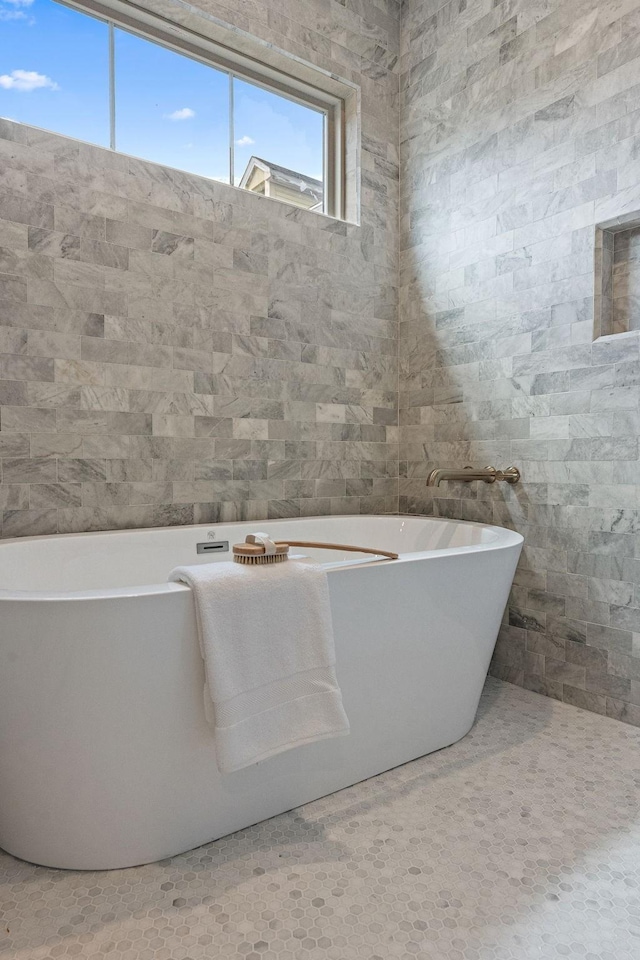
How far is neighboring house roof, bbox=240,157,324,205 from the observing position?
2869mm

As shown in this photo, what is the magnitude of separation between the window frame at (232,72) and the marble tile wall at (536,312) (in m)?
0.39

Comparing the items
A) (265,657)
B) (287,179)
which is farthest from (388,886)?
(287,179)

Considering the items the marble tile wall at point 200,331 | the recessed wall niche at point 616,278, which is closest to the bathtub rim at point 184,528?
the marble tile wall at point 200,331

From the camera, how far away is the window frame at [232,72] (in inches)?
99.5

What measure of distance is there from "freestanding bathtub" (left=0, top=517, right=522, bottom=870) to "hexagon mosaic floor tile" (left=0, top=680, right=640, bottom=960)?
0.08 m

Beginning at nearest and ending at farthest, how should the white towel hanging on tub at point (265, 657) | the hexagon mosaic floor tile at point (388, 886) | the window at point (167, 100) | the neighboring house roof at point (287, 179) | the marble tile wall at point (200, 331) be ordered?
the hexagon mosaic floor tile at point (388, 886) < the white towel hanging on tub at point (265, 657) < the marble tile wall at point (200, 331) < the window at point (167, 100) < the neighboring house roof at point (287, 179)

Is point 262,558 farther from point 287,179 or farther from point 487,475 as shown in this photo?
point 287,179

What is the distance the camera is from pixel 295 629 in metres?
1.44

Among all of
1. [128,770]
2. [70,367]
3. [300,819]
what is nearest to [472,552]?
[300,819]

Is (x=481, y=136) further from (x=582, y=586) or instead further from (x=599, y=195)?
(x=582, y=586)

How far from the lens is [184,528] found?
2.41m

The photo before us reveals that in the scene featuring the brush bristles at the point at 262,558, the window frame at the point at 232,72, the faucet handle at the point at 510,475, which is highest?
the window frame at the point at 232,72

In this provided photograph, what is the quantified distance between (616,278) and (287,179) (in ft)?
5.30

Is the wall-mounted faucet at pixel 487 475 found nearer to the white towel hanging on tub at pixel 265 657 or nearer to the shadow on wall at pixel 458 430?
the shadow on wall at pixel 458 430
